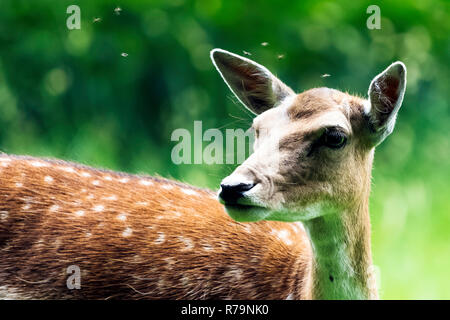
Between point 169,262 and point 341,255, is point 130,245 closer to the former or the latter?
point 169,262

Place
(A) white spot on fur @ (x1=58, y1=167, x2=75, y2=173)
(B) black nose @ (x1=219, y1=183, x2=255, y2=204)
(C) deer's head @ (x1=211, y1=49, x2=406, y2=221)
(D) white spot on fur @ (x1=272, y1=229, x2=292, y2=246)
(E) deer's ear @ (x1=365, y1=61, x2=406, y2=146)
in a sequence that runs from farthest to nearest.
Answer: (A) white spot on fur @ (x1=58, y1=167, x2=75, y2=173) → (D) white spot on fur @ (x1=272, y1=229, x2=292, y2=246) → (E) deer's ear @ (x1=365, y1=61, x2=406, y2=146) → (C) deer's head @ (x1=211, y1=49, x2=406, y2=221) → (B) black nose @ (x1=219, y1=183, x2=255, y2=204)

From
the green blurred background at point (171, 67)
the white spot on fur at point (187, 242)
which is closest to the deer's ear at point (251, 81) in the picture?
the white spot on fur at point (187, 242)

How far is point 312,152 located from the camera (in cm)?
413

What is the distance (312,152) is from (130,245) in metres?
1.34

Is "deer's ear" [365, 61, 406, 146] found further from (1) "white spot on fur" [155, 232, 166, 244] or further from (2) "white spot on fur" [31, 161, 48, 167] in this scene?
(2) "white spot on fur" [31, 161, 48, 167]

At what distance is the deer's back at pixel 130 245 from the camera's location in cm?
469

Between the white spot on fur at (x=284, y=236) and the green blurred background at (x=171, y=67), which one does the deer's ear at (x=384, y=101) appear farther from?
the green blurred background at (x=171, y=67)

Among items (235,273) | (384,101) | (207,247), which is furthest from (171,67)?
(384,101)

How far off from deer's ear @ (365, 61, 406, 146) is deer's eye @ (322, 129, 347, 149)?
0.81ft

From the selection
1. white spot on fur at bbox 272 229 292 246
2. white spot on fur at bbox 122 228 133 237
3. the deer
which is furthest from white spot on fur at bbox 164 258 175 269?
white spot on fur at bbox 272 229 292 246

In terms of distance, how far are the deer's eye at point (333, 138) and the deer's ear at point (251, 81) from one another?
0.68 m

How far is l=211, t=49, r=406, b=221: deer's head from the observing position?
3867mm

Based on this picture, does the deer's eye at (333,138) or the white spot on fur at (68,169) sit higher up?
the white spot on fur at (68,169)
